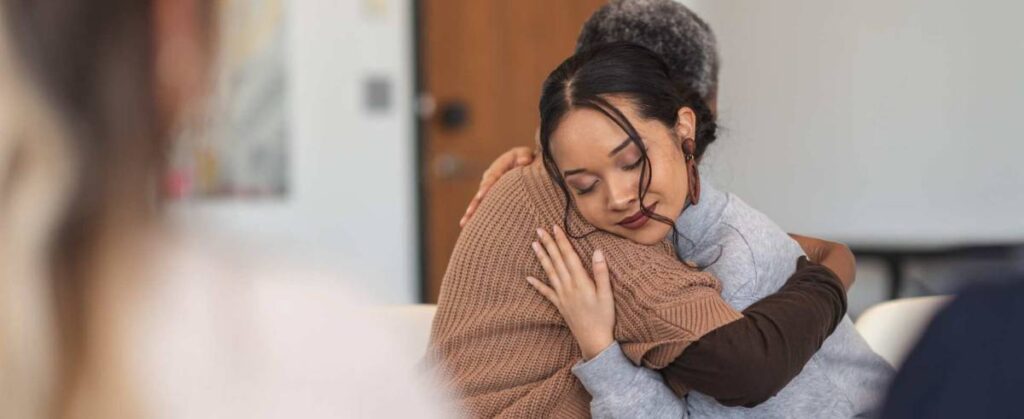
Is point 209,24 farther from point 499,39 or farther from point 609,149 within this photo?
point 499,39

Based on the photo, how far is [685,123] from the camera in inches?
54.2

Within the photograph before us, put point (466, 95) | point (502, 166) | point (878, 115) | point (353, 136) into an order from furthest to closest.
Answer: point (466, 95) < point (353, 136) < point (878, 115) < point (502, 166)

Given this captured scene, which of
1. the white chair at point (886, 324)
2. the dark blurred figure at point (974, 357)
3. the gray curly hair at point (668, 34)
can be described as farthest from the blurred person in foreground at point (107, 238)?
the white chair at point (886, 324)

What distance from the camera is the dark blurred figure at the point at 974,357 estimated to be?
543mm

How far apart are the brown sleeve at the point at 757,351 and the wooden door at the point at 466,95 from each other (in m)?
3.43

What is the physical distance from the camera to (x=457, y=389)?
1426 millimetres

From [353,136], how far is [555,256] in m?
3.28

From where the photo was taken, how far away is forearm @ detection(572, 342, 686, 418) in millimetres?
1272

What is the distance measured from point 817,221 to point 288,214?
1943 millimetres

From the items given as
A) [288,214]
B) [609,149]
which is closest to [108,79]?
Result: [609,149]

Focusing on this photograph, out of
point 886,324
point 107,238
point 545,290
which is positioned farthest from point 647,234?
point 107,238

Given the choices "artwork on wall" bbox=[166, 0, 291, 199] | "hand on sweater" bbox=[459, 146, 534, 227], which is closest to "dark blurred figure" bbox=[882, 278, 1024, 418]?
"hand on sweater" bbox=[459, 146, 534, 227]

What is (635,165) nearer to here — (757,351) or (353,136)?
(757,351)

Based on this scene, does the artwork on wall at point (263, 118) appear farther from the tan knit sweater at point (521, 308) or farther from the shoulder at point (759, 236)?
the shoulder at point (759, 236)
